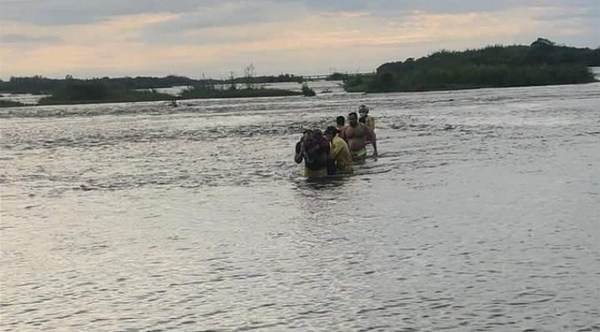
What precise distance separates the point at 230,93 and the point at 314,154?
327 feet

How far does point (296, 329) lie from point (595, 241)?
5757 millimetres

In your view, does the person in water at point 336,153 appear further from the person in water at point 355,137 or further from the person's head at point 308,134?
the person in water at point 355,137

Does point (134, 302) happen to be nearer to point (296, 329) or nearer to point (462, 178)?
point (296, 329)

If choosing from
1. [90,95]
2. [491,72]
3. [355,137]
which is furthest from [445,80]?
[355,137]

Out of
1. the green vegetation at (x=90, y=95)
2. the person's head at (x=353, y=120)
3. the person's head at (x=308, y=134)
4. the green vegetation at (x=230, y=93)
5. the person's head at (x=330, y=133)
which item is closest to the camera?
the person's head at (x=308, y=134)

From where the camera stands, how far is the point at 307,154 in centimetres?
2367

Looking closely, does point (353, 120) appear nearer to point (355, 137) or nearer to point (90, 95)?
point (355, 137)

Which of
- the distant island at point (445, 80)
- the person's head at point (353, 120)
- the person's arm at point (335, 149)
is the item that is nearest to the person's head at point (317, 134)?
the person's arm at point (335, 149)

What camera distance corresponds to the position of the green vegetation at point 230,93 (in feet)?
396

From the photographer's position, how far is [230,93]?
122 metres

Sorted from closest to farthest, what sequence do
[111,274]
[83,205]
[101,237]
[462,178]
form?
1. [111,274]
2. [101,237]
3. [83,205]
4. [462,178]

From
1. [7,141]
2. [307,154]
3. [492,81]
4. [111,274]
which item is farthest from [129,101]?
[111,274]

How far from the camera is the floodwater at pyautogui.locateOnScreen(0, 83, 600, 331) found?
10.8m

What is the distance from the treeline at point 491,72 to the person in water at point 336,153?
92181 millimetres
